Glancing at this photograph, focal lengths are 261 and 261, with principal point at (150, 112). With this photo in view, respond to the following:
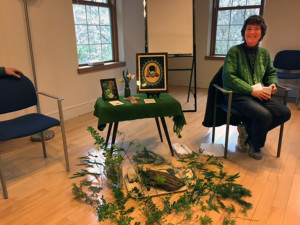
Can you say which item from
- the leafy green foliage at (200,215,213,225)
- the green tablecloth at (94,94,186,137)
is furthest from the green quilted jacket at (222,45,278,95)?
the leafy green foliage at (200,215,213,225)

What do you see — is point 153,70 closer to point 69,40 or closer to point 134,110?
point 134,110

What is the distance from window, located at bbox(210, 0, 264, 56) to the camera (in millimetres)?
4526

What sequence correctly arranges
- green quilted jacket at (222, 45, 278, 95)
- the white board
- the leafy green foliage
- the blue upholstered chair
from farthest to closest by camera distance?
the white board < green quilted jacket at (222, 45, 278, 95) < the blue upholstered chair < the leafy green foliage

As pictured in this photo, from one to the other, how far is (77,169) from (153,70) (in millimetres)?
1094

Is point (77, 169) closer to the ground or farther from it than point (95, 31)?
closer to the ground

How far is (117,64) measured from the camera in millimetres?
4051

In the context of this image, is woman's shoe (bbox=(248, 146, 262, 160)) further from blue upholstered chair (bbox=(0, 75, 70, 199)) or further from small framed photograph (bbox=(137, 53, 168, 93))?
blue upholstered chair (bbox=(0, 75, 70, 199))

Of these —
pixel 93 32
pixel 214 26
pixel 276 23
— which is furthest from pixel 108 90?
pixel 214 26

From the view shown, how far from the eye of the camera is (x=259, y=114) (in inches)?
82.6

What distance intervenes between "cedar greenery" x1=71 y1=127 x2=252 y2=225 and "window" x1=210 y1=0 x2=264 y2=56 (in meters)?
3.36

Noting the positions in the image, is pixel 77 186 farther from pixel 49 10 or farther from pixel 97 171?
pixel 49 10

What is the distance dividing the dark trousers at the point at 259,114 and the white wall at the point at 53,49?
213 centimetres

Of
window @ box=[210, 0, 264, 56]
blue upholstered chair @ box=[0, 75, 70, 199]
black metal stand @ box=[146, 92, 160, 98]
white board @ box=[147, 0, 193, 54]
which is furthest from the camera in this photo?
window @ box=[210, 0, 264, 56]

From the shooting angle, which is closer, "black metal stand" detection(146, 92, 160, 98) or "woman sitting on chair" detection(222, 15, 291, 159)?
"woman sitting on chair" detection(222, 15, 291, 159)
